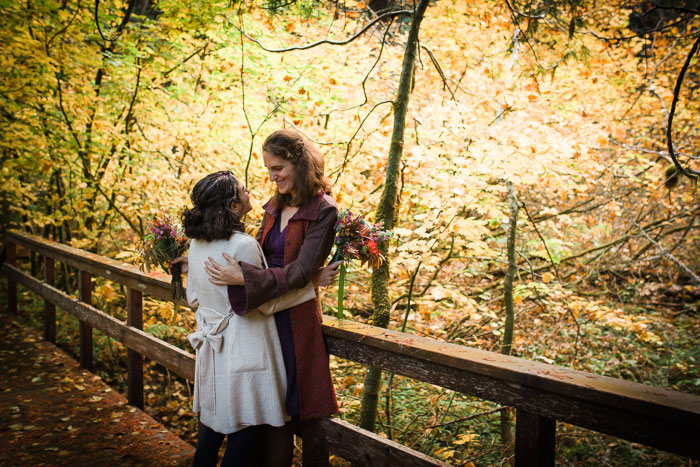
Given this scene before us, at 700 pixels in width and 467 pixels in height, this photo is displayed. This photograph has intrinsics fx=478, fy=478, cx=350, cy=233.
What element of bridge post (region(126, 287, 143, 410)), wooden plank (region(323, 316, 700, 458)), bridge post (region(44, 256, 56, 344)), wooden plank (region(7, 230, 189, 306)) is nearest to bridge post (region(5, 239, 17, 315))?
wooden plank (region(7, 230, 189, 306))

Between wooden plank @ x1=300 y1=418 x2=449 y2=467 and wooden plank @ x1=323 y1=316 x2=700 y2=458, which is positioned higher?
wooden plank @ x1=323 y1=316 x2=700 y2=458

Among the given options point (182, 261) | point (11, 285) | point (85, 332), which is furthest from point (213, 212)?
point (11, 285)

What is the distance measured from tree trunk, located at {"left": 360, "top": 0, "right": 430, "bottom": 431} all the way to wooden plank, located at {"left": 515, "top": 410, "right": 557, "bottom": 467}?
1.58 metres

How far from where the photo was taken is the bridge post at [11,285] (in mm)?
5789

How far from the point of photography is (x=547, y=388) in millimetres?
1464

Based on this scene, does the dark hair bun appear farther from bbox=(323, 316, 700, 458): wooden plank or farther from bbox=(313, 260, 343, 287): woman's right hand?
bbox=(323, 316, 700, 458): wooden plank

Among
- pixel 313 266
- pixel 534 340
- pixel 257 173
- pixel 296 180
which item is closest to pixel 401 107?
pixel 296 180

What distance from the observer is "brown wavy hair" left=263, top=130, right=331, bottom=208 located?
198cm

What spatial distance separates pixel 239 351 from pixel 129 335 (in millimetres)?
1930

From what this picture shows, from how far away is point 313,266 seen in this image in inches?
74.7

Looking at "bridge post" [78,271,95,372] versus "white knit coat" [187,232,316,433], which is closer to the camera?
"white knit coat" [187,232,316,433]

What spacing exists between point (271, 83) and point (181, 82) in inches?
57.0

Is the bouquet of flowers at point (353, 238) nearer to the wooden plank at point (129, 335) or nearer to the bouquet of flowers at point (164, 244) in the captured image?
the bouquet of flowers at point (164, 244)

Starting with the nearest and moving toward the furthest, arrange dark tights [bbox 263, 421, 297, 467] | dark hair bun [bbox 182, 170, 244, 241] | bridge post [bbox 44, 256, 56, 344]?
dark hair bun [bbox 182, 170, 244, 241] < dark tights [bbox 263, 421, 297, 467] < bridge post [bbox 44, 256, 56, 344]
